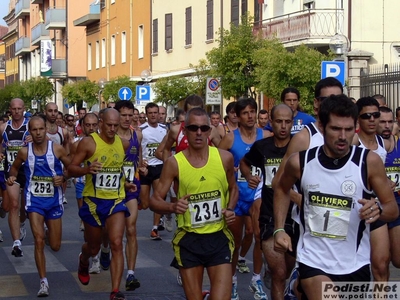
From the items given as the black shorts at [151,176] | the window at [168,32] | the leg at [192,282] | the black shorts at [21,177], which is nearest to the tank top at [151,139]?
the black shorts at [151,176]

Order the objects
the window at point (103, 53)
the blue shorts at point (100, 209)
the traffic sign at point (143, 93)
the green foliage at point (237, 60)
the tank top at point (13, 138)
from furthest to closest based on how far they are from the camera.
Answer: the window at point (103, 53) < the traffic sign at point (143, 93) < the green foliage at point (237, 60) < the tank top at point (13, 138) < the blue shorts at point (100, 209)

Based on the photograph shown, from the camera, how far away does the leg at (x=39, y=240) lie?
981 cm

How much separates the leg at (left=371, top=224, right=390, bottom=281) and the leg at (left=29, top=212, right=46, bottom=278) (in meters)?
3.86

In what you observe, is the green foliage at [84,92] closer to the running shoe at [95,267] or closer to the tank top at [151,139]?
the tank top at [151,139]

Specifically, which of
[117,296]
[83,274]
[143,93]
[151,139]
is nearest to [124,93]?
[143,93]

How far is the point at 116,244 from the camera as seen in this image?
29.9ft

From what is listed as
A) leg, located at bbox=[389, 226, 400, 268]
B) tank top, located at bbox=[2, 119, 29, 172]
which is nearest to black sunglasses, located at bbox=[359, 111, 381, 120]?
leg, located at bbox=[389, 226, 400, 268]

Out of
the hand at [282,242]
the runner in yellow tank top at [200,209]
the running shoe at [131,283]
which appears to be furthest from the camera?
the running shoe at [131,283]

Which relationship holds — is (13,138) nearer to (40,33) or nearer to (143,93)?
(143,93)

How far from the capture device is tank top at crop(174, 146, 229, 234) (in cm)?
716

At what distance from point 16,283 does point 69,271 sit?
961mm

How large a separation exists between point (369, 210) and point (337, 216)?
0.20 metres

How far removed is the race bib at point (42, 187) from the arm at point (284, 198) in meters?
4.78

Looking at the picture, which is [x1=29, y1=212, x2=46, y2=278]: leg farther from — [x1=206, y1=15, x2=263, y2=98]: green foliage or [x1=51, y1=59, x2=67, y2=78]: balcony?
[x1=51, y1=59, x2=67, y2=78]: balcony
